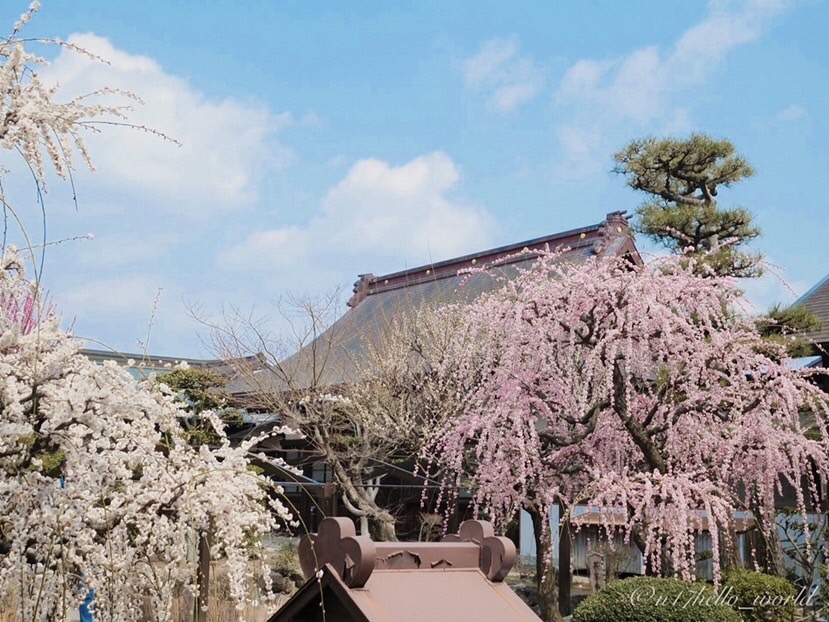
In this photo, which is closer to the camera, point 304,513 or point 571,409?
point 571,409

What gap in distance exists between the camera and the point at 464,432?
28.7 ft

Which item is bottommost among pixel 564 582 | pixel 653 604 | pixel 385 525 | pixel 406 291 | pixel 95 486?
pixel 564 582

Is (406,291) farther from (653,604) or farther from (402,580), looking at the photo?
(402,580)

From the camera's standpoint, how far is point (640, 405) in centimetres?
841

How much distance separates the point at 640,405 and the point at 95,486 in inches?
240

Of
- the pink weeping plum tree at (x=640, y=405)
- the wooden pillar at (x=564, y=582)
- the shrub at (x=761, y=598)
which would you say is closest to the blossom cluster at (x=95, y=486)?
the pink weeping plum tree at (x=640, y=405)

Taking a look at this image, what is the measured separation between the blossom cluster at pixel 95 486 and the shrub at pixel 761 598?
5.96m

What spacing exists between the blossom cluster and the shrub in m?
5.96

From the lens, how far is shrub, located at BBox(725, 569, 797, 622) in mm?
7965

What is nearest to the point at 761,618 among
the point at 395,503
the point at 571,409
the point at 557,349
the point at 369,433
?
the point at 571,409

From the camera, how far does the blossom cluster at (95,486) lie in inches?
126

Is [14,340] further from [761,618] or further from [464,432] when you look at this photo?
[761,618]

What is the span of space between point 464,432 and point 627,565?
409 cm

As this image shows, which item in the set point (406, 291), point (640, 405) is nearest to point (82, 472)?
point (640, 405)
